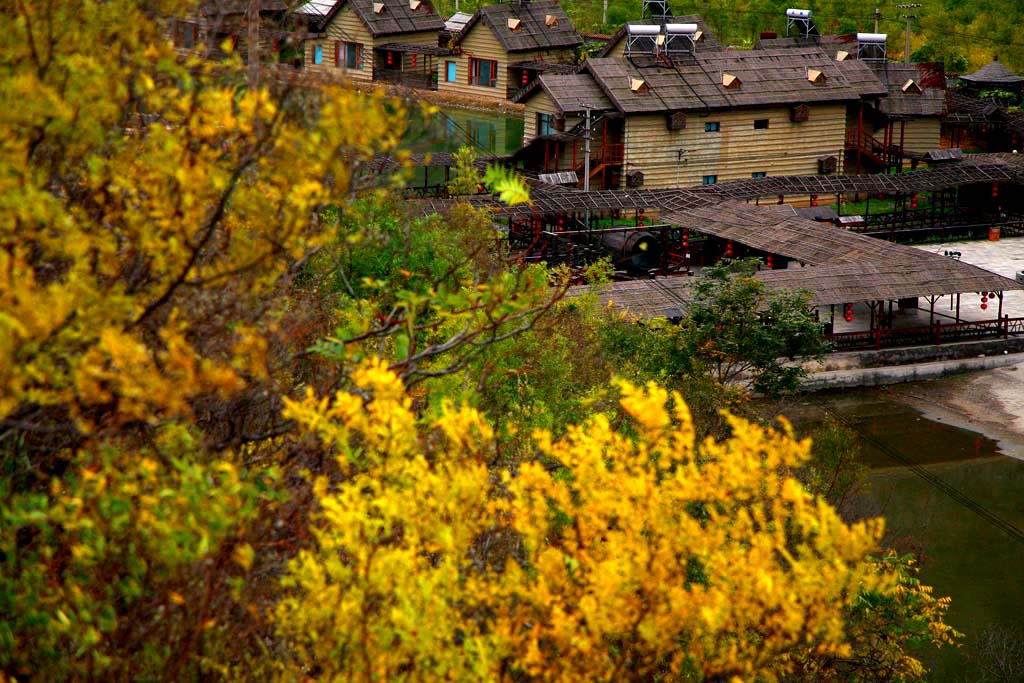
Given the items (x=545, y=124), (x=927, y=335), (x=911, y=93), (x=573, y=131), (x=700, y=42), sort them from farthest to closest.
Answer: (x=700, y=42) < (x=911, y=93) < (x=545, y=124) < (x=573, y=131) < (x=927, y=335)

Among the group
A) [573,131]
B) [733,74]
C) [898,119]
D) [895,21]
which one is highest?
[895,21]

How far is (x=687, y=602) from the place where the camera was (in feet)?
26.1

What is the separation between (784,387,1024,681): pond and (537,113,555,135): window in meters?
17.7

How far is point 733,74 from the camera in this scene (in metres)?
44.3

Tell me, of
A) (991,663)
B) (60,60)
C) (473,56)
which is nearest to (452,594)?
(60,60)

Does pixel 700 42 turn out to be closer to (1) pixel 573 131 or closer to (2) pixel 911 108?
(2) pixel 911 108

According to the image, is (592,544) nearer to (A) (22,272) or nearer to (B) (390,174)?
(B) (390,174)

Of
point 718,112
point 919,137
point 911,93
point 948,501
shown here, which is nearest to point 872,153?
point 919,137

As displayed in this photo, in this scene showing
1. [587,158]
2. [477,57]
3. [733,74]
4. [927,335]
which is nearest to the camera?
[927,335]

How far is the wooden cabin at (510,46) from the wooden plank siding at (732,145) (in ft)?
50.3

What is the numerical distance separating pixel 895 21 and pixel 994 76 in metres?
12.1

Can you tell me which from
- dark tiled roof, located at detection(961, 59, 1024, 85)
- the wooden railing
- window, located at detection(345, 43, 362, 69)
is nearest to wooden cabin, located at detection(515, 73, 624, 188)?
the wooden railing

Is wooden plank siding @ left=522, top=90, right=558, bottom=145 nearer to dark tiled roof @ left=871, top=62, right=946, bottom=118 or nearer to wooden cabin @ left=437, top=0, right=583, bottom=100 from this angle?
dark tiled roof @ left=871, top=62, right=946, bottom=118

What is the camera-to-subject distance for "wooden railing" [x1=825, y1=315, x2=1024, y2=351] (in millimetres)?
30016
